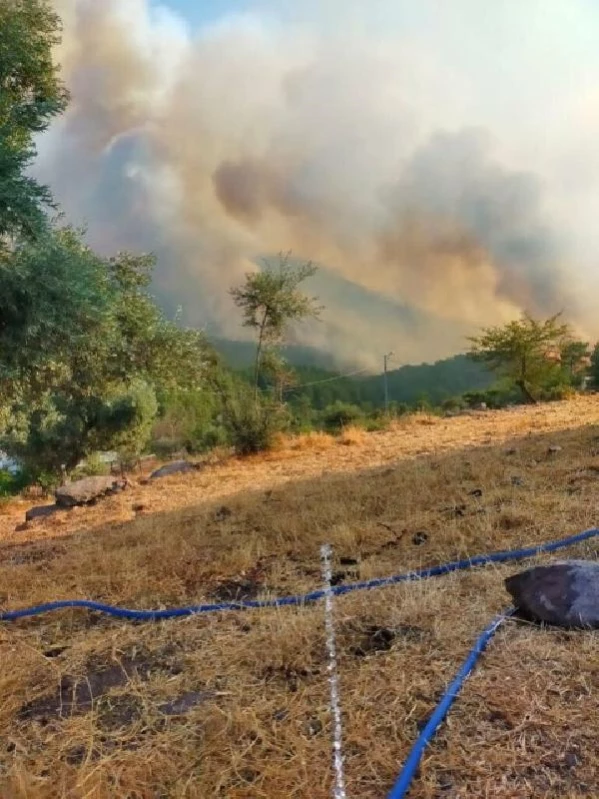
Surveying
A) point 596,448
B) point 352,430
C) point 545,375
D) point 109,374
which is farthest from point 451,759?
point 545,375

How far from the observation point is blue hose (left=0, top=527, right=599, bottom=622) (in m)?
3.08

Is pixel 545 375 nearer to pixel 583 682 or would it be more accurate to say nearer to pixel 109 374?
pixel 109 374

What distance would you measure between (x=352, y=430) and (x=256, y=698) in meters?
11.0

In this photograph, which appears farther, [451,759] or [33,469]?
[33,469]

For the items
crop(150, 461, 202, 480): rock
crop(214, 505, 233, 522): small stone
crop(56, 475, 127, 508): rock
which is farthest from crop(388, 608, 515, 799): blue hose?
crop(150, 461, 202, 480): rock

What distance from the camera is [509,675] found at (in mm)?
2129

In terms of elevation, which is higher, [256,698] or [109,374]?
[109,374]

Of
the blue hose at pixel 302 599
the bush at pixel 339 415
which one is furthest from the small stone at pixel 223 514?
the bush at pixel 339 415

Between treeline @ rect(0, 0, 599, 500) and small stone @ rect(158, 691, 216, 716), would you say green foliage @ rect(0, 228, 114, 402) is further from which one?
small stone @ rect(158, 691, 216, 716)

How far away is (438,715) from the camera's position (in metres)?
1.92

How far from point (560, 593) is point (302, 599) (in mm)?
1151

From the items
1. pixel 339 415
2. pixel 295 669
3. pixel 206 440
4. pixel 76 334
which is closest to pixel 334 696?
pixel 295 669

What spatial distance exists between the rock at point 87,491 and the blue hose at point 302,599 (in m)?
5.73

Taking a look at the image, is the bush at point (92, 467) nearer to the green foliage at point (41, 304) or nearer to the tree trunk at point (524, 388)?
the green foliage at point (41, 304)
